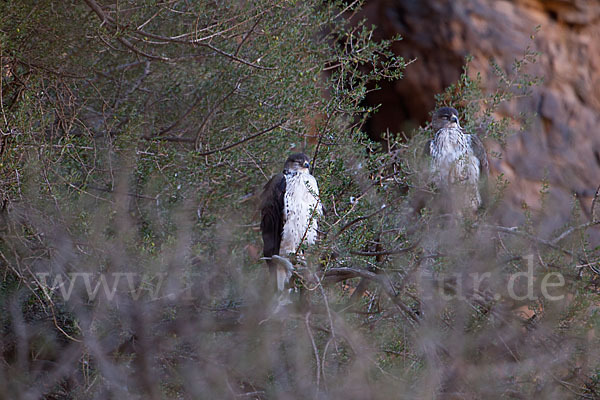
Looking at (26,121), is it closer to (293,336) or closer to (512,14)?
(293,336)

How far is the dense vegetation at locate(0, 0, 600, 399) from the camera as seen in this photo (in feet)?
10.6

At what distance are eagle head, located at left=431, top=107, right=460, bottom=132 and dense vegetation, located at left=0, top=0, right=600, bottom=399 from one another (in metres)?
0.21

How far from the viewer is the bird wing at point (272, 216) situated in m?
4.91

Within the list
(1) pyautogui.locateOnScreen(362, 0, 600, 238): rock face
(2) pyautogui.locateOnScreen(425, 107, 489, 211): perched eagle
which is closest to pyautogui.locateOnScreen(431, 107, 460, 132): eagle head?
(2) pyautogui.locateOnScreen(425, 107, 489, 211): perched eagle

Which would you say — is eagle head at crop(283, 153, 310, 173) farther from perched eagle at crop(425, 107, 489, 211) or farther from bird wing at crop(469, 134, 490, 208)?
bird wing at crop(469, 134, 490, 208)

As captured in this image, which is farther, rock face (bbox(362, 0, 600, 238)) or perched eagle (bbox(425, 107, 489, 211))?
rock face (bbox(362, 0, 600, 238))

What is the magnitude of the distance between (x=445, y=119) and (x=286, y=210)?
1.46 m

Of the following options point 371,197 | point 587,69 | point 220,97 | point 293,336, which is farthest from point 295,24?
point 587,69

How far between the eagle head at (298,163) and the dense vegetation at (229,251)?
0.13 meters

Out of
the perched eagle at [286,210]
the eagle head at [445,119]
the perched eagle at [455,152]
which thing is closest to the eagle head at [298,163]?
the perched eagle at [286,210]

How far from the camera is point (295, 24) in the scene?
16.4 ft

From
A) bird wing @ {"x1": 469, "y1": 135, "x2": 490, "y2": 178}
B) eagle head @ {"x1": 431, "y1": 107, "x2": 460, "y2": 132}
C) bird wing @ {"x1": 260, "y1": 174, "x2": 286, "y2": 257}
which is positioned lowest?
bird wing @ {"x1": 260, "y1": 174, "x2": 286, "y2": 257}

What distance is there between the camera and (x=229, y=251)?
5273mm

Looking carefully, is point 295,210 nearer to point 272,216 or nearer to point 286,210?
point 286,210
